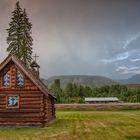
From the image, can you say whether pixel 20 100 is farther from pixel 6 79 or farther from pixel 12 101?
pixel 6 79

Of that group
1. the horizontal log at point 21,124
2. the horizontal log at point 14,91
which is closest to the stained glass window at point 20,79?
the horizontal log at point 14,91

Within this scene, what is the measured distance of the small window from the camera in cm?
3409

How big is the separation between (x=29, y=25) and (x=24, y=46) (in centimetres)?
564

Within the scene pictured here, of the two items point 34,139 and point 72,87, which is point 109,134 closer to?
point 34,139

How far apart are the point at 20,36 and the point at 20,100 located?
38.0 meters

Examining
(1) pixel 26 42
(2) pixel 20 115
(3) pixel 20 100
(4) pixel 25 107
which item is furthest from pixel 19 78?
(1) pixel 26 42

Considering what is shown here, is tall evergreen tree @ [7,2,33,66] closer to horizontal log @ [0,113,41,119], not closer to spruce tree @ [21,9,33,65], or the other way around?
spruce tree @ [21,9,33,65]

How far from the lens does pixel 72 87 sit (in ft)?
566

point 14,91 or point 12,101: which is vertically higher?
point 14,91

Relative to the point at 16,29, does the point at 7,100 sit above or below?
below

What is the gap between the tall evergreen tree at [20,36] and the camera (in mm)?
68750

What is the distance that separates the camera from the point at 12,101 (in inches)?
1350

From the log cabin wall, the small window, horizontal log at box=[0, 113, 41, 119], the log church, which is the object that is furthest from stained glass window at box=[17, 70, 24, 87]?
horizontal log at box=[0, 113, 41, 119]

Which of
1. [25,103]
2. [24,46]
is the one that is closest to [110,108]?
[24,46]
